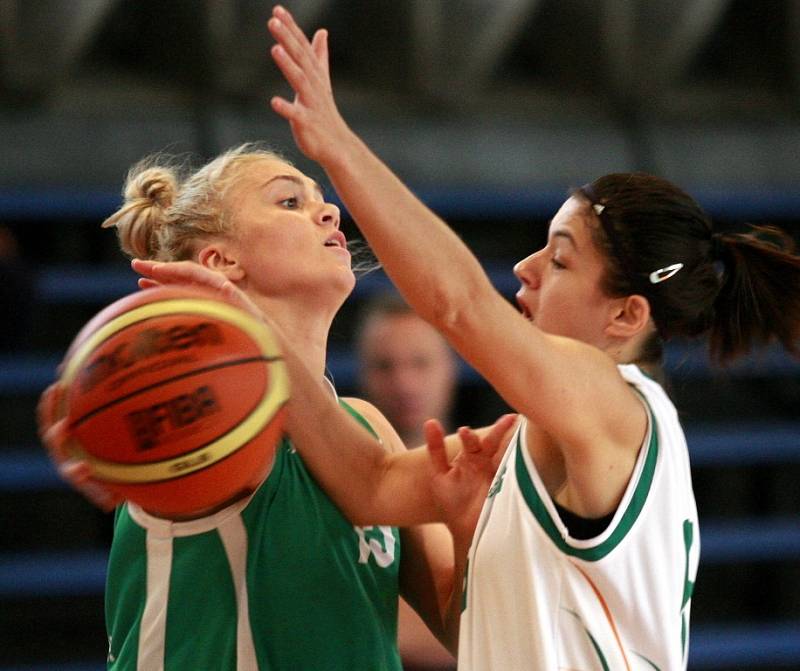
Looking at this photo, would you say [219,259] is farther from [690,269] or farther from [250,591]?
[690,269]

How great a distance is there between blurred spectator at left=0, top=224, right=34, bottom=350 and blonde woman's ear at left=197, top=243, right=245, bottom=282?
249 cm

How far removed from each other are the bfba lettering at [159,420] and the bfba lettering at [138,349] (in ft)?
0.26

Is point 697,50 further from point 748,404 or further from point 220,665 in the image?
point 220,665

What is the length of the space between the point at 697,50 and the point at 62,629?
3.93m

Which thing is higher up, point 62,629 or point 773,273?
point 773,273

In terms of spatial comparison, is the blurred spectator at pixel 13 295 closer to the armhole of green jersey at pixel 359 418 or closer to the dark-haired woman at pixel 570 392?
the armhole of green jersey at pixel 359 418

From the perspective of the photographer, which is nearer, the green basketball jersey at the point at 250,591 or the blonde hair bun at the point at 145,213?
the green basketball jersey at the point at 250,591

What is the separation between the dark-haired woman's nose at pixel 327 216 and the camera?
2672 mm

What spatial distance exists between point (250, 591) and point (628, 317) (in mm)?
827

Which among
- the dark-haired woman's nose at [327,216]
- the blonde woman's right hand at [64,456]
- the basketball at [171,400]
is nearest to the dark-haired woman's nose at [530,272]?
the dark-haired woman's nose at [327,216]

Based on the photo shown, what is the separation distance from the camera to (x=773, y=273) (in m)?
2.57

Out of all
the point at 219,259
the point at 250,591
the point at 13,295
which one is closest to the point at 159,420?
the point at 250,591

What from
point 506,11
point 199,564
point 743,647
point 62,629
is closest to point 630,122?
point 506,11

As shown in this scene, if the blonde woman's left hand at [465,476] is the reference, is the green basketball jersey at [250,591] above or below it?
below
